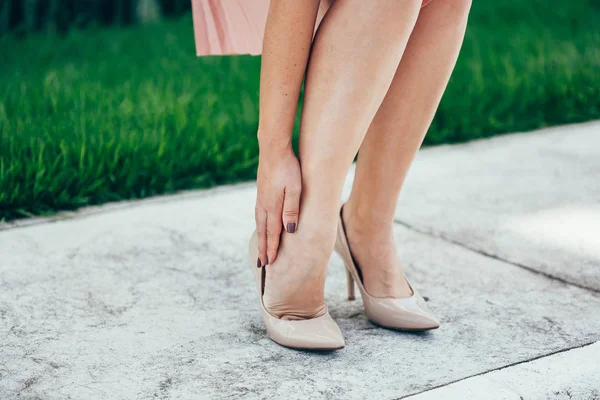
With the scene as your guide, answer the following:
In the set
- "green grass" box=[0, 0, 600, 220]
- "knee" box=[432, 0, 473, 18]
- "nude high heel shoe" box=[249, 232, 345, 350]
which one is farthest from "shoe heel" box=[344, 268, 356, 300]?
"green grass" box=[0, 0, 600, 220]

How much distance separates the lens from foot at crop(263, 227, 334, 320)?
4.24ft

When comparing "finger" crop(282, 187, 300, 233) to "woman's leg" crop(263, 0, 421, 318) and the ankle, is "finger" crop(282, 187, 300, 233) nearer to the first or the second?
"woman's leg" crop(263, 0, 421, 318)

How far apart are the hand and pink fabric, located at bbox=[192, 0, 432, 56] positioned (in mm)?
298

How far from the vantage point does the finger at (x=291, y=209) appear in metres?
1.26

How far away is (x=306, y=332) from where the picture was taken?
130 cm

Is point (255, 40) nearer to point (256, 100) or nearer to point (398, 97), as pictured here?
point (398, 97)

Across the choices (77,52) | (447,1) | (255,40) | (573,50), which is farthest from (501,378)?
(77,52)

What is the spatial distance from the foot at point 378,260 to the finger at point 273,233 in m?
0.20

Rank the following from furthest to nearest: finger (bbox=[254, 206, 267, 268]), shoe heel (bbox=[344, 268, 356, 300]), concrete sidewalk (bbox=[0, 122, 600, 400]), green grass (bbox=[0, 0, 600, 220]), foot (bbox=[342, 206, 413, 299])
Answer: green grass (bbox=[0, 0, 600, 220]) → shoe heel (bbox=[344, 268, 356, 300]) → foot (bbox=[342, 206, 413, 299]) → finger (bbox=[254, 206, 267, 268]) → concrete sidewalk (bbox=[0, 122, 600, 400])

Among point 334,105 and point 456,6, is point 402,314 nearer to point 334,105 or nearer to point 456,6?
point 334,105

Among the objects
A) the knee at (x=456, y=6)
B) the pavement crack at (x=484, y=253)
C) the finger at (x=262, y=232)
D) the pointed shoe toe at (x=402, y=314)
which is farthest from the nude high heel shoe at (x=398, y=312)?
the knee at (x=456, y=6)

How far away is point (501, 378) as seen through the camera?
3.94ft

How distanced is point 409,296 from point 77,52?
127 inches

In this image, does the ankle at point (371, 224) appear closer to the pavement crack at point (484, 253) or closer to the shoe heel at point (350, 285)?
the shoe heel at point (350, 285)
